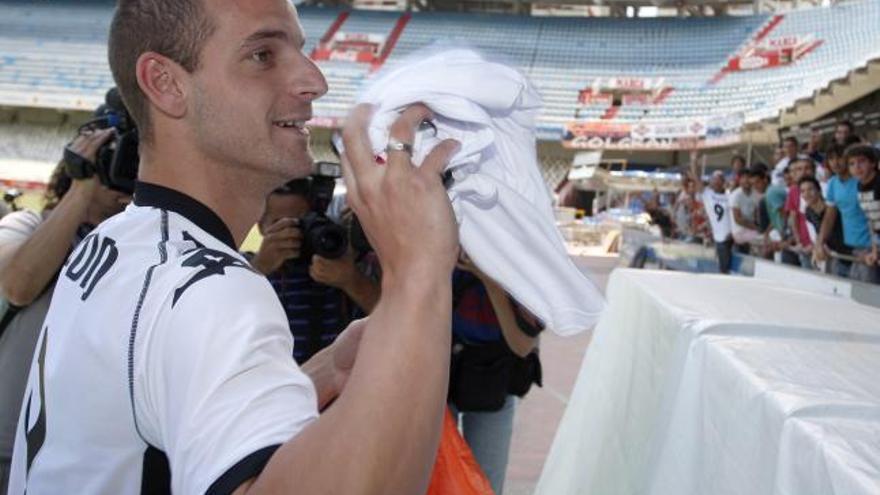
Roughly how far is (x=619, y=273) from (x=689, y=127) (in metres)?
20.4

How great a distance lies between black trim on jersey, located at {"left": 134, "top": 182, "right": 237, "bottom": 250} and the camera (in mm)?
1053

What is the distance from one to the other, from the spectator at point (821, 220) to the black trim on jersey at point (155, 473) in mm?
6393

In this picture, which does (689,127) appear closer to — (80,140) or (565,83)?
(565,83)

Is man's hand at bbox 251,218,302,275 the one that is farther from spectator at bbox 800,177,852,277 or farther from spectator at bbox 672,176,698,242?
spectator at bbox 672,176,698,242

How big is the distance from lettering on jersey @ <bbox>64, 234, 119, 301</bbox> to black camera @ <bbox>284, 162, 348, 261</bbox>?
1010mm

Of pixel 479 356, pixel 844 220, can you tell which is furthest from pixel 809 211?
pixel 479 356

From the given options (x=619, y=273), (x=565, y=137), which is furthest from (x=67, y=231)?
(x=565, y=137)

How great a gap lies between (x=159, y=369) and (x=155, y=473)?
161mm

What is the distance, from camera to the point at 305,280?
2346 millimetres

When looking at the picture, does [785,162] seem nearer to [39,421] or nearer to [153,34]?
[153,34]

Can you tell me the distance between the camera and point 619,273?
403cm

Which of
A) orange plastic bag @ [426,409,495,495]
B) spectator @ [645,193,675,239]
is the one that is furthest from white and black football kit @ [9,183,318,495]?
spectator @ [645,193,675,239]

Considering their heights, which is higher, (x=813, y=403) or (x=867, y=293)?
(x=813, y=403)

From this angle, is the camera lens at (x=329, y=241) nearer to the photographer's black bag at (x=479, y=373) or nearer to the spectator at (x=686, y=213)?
the photographer's black bag at (x=479, y=373)
